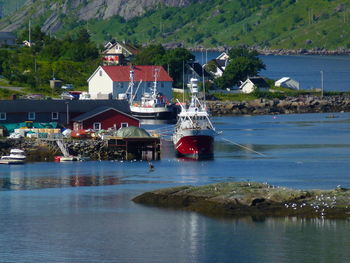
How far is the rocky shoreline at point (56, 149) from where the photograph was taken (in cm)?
7425

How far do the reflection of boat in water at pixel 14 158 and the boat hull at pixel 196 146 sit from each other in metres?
10.4

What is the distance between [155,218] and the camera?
172ft

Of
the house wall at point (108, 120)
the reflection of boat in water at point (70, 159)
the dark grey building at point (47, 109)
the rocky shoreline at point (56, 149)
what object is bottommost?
the reflection of boat in water at point (70, 159)

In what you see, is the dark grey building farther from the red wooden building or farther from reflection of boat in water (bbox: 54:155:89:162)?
reflection of boat in water (bbox: 54:155:89:162)

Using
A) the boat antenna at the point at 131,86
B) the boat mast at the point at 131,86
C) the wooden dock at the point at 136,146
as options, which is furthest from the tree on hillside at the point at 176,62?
the wooden dock at the point at 136,146

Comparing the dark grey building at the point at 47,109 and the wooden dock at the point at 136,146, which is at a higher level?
the dark grey building at the point at 47,109

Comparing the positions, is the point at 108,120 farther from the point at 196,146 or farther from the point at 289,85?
the point at 289,85

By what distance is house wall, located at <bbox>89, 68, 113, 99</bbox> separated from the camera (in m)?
114

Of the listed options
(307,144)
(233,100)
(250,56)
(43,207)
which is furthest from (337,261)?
(250,56)

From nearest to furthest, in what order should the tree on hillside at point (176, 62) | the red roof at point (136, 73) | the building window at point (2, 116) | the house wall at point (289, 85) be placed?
the building window at point (2, 116) → the red roof at point (136, 73) → the tree on hillside at point (176, 62) → the house wall at point (289, 85)

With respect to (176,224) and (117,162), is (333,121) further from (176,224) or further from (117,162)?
(176,224)

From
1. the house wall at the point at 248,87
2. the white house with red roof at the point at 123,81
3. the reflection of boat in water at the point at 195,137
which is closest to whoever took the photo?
the reflection of boat in water at the point at 195,137

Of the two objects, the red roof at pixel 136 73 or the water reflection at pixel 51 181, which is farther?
the red roof at pixel 136 73

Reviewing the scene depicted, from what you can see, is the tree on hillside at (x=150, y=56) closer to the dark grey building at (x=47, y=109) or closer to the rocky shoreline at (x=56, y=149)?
the dark grey building at (x=47, y=109)
